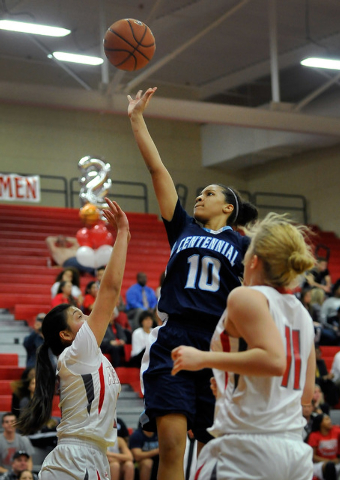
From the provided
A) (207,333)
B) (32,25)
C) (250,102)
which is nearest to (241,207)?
(207,333)

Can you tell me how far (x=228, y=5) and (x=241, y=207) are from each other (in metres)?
11.5

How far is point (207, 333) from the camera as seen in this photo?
4.04 m

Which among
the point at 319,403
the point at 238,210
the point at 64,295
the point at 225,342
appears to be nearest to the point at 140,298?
the point at 64,295

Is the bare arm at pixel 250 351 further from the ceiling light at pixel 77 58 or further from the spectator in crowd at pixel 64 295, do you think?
the ceiling light at pixel 77 58

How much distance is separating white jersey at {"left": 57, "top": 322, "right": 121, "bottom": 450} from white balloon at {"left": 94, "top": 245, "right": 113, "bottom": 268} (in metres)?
8.86

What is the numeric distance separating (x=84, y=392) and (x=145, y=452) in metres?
5.10

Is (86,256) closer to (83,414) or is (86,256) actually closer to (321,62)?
(321,62)

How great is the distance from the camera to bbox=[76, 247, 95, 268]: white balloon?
503 inches

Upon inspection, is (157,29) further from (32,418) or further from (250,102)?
(32,418)

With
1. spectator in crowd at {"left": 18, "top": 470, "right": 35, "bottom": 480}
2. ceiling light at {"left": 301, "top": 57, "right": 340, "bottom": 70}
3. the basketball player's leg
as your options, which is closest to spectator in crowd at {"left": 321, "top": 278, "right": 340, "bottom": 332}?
ceiling light at {"left": 301, "top": 57, "right": 340, "bottom": 70}

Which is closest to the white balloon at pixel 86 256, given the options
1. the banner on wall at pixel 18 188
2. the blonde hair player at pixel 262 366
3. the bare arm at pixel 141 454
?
the banner on wall at pixel 18 188

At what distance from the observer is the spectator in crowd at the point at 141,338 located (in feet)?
34.5

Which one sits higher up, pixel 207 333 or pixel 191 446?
pixel 207 333

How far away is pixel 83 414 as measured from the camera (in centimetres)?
378
